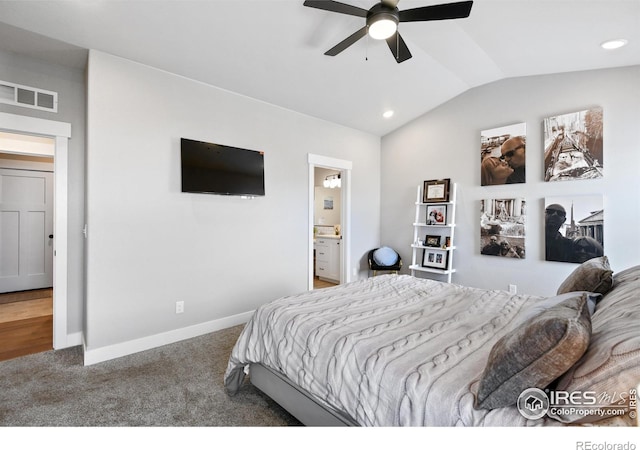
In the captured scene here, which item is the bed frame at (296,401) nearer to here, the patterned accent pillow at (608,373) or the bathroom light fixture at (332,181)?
the patterned accent pillow at (608,373)

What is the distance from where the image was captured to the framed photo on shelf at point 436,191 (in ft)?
14.5

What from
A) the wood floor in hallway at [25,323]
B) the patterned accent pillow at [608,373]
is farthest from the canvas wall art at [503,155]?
the wood floor in hallway at [25,323]

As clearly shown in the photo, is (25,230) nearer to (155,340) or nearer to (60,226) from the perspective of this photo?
(60,226)

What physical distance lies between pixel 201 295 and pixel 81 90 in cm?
237

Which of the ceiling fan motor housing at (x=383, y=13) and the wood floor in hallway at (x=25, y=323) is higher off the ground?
the ceiling fan motor housing at (x=383, y=13)

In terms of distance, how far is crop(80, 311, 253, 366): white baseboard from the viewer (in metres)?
2.67

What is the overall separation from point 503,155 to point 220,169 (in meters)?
3.52

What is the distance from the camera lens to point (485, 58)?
3395 mm

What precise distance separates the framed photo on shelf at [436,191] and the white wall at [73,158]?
14.1 ft

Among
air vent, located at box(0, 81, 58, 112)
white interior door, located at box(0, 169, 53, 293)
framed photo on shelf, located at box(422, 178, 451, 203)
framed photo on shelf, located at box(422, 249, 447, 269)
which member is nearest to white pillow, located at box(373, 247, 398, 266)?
framed photo on shelf, located at box(422, 249, 447, 269)

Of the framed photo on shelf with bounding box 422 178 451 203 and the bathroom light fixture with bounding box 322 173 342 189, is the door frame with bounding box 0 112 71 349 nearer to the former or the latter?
the bathroom light fixture with bounding box 322 173 342 189

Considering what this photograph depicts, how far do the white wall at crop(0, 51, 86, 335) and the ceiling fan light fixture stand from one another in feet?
9.31
